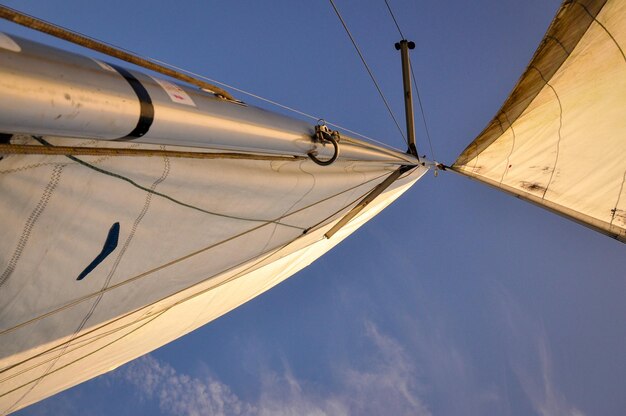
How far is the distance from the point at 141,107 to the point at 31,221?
84 centimetres

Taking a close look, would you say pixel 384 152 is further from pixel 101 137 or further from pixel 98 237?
pixel 101 137

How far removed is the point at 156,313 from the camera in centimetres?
370

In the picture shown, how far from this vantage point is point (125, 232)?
189cm

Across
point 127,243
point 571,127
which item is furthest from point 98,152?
point 571,127

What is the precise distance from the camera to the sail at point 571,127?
429 cm

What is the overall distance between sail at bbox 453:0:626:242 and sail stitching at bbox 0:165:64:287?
5028 mm

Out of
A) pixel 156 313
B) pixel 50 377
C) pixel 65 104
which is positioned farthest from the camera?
pixel 50 377

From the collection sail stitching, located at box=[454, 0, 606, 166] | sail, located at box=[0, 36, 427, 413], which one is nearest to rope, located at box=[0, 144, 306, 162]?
sail, located at box=[0, 36, 427, 413]

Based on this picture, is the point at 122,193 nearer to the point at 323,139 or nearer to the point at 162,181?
the point at 162,181

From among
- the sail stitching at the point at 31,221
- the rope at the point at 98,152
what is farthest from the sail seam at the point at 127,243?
the sail stitching at the point at 31,221

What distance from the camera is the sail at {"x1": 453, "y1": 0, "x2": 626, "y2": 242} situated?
4.29 metres

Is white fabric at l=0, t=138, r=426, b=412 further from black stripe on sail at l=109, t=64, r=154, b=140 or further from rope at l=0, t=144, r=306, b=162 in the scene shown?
black stripe on sail at l=109, t=64, r=154, b=140

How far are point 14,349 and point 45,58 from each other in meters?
2.49

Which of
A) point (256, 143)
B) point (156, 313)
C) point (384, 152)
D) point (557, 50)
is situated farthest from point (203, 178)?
point (557, 50)
